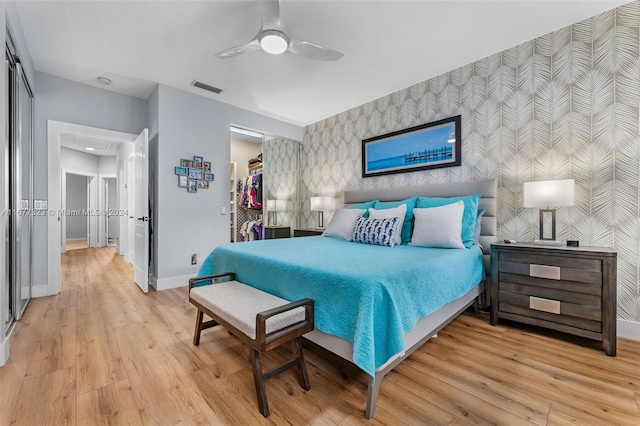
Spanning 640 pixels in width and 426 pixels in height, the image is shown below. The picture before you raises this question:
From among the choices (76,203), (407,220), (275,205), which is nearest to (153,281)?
(275,205)

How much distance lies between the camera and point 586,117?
7.64ft

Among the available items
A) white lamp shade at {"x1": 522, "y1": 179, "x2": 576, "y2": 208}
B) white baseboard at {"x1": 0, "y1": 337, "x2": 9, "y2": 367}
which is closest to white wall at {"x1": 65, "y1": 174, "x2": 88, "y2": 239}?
white baseboard at {"x1": 0, "y1": 337, "x2": 9, "y2": 367}

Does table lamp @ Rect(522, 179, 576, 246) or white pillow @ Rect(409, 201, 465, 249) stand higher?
table lamp @ Rect(522, 179, 576, 246)

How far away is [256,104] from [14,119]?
261 centimetres

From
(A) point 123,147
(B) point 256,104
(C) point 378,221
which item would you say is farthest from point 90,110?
(C) point 378,221

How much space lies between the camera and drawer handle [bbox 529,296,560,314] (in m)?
2.10

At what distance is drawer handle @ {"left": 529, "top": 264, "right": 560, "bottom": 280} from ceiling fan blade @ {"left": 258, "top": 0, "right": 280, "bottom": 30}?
2794 mm

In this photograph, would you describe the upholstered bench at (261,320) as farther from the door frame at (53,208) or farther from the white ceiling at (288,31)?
the door frame at (53,208)

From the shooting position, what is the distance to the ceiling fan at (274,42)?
76.6 inches

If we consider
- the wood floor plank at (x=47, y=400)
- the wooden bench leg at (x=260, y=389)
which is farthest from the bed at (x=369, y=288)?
the wood floor plank at (x=47, y=400)

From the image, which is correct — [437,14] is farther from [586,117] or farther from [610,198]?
[610,198]

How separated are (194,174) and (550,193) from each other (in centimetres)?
396

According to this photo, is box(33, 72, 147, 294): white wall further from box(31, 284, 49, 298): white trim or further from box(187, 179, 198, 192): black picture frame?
box(187, 179, 198, 192): black picture frame

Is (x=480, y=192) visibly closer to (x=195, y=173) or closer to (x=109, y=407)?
(x=109, y=407)
